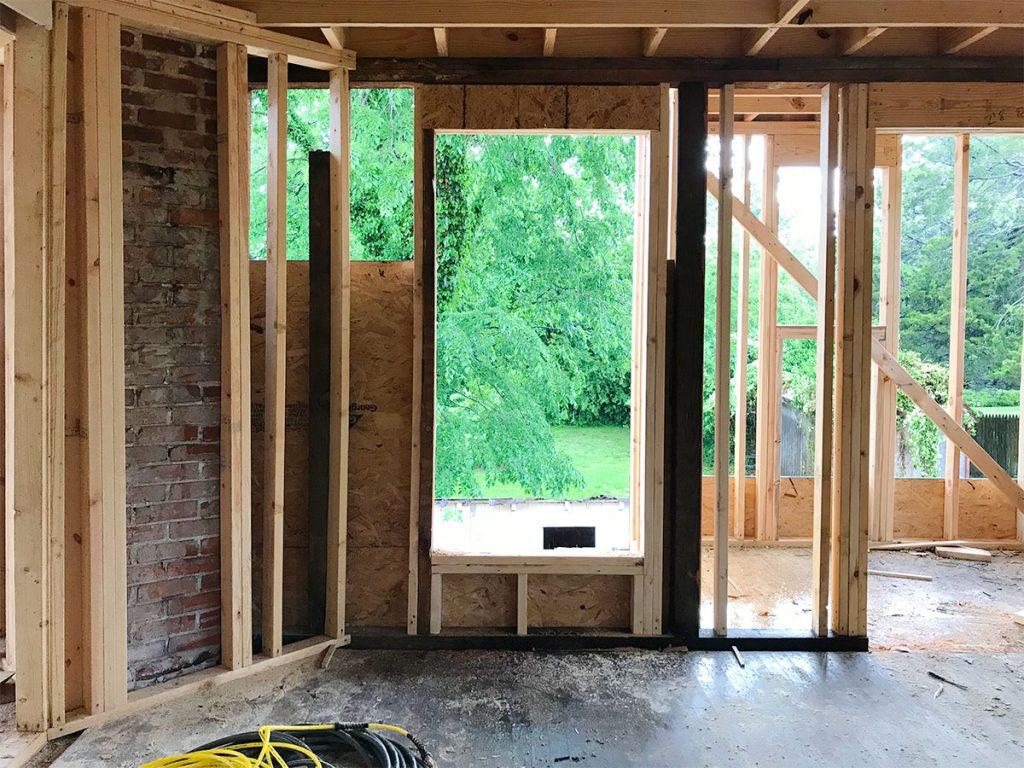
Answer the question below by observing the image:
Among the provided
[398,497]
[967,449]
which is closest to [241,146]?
[398,497]

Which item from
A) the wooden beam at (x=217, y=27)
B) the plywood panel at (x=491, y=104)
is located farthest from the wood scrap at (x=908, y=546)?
the wooden beam at (x=217, y=27)

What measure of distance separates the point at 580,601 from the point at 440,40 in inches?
112

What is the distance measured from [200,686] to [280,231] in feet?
6.74

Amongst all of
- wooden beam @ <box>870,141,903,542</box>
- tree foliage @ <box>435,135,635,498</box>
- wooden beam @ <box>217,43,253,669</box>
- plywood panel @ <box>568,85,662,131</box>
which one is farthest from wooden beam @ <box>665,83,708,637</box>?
tree foliage @ <box>435,135,635,498</box>

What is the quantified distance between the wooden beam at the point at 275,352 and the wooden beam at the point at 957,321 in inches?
191

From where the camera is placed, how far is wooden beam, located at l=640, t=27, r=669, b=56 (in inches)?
117

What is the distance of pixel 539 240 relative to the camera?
6.51m

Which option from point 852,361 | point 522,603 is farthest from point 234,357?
point 852,361

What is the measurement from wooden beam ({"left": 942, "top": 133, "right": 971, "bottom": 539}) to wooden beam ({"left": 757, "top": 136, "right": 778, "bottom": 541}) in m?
1.33

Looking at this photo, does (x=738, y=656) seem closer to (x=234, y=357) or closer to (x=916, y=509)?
(x=234, y=357)

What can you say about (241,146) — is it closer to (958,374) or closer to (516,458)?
(516,458)

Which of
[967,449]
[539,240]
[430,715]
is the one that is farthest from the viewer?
[539,240]

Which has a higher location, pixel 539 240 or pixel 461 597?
pixel 539 240

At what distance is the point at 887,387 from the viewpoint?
5.11 meters
